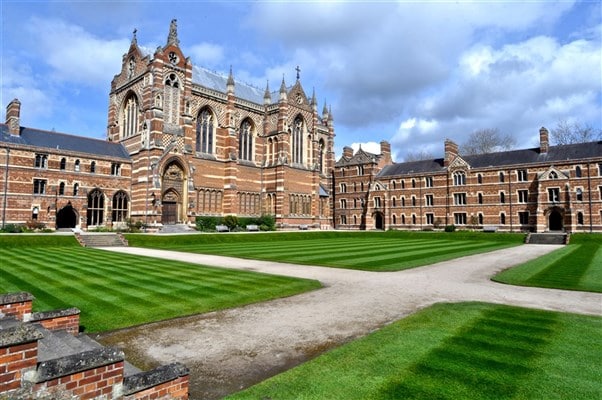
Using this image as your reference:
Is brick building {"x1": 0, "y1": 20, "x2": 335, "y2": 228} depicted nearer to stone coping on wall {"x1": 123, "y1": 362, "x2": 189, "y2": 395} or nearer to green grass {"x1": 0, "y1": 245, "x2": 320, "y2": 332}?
green grass {"x1": 0, "y1": 245, "x2": 320, "y2": 332}

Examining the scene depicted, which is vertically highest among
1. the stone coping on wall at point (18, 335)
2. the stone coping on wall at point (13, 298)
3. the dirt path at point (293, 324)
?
the stone coping on wall at point (18, 335)

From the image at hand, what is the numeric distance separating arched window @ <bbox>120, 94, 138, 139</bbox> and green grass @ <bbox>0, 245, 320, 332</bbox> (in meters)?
32.0

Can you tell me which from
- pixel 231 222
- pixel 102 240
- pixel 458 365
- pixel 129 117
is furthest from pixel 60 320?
pixel 129 117

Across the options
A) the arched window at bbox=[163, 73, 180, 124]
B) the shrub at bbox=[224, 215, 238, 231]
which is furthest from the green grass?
the arched window at bbox=[163, 73, 180, 124]

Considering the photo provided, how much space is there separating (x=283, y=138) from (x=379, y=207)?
2159 cm

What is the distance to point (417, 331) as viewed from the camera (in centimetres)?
767

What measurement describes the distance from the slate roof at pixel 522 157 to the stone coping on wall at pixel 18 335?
57674mm

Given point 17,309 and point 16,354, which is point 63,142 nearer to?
point 17,309

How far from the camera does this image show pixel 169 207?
140ft

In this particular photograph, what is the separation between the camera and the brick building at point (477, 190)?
152ft

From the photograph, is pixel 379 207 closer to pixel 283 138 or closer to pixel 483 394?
pixel 283 138

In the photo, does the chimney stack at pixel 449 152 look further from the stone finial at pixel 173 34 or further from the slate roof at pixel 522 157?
the stone finial at pixel 173 34

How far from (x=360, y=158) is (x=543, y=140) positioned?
2834 cm

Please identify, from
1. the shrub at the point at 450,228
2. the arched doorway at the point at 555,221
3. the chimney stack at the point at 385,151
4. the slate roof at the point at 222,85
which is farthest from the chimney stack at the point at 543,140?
the slate roof at the point at 222,85
